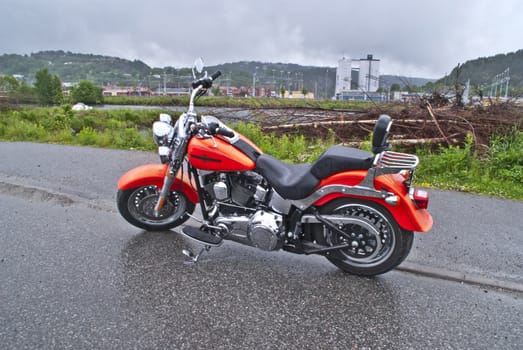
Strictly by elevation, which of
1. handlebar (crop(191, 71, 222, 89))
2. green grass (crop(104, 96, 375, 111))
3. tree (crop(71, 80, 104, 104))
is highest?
tree (crop(71, 80, 104, 104))

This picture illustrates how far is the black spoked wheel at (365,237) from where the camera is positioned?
287cm

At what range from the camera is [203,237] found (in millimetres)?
3227

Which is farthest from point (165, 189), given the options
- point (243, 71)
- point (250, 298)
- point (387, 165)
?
point (243, 71)

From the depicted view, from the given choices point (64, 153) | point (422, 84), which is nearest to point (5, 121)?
point (64, 153)

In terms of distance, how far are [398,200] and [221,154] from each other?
4.72 ft

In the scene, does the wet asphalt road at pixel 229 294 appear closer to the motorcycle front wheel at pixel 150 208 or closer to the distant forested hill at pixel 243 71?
the motorcycle front wheel at pixel 150 208

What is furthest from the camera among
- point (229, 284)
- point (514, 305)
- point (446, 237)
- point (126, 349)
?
point (446, 237)

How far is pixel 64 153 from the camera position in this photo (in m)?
7.95

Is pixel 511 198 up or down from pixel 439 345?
up

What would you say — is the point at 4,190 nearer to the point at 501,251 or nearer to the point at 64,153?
the point at 64,153

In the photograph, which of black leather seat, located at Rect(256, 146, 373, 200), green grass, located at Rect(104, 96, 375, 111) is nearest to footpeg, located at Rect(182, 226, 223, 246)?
black leather seat, located at Rect(256, 146, 373, 200)

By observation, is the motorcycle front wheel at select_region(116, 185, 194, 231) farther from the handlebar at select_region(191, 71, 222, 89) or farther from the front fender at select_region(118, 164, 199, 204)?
the handlebar at select_region(191, 71, 222, 89)

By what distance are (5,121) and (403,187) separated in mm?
13893

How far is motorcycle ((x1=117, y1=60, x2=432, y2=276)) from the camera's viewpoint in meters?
2.80
